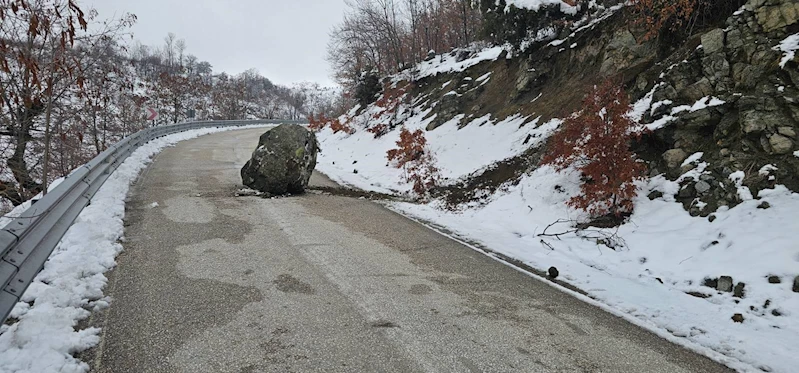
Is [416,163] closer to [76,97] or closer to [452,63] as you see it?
[76,97]

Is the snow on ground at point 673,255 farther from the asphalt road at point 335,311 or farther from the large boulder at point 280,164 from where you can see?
the large boulder at point 280,164

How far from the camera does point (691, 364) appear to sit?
3246 millimetres


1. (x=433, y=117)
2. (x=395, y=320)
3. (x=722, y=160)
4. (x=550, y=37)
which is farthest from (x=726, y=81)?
(x=433, y=117)

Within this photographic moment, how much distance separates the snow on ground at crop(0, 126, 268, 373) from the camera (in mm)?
2614

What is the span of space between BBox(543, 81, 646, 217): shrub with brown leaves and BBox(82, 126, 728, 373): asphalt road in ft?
7.93

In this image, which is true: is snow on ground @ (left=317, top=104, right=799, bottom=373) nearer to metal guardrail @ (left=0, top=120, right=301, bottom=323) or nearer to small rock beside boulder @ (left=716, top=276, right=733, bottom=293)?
small rock beside boulder @ (left=716, top=276, right=733, bottom=293)

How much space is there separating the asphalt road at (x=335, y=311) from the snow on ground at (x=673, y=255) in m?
0.51

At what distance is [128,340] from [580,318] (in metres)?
3.75

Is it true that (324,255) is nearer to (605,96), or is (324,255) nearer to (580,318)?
(580,318)

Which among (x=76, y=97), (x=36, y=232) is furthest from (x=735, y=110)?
(x=76, y=97)

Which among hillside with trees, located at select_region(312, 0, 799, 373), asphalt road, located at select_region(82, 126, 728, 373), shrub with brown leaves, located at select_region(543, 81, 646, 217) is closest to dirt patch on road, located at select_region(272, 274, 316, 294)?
asphalt road, located at select_region(82, 126, 728, 373)

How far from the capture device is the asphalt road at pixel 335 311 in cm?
298

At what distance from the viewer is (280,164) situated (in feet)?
29.8

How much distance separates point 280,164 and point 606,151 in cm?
632
